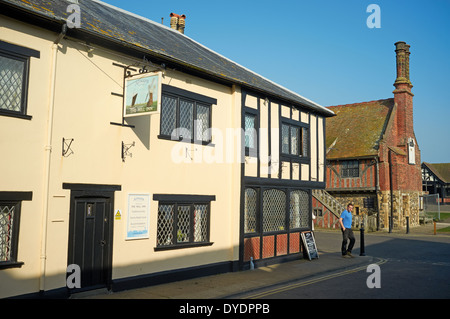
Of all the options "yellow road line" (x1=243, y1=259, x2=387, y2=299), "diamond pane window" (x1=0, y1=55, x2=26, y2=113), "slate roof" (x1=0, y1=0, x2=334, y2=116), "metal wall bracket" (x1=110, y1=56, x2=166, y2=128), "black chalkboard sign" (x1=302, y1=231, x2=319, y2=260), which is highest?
"slate roof" (x1=0, y1=0, x2=334, y2=116)

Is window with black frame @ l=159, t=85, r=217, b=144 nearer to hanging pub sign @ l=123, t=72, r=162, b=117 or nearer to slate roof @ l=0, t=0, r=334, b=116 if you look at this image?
slate roof @ l=0, t=0, r=334, b=116

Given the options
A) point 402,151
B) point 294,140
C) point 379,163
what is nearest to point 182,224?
point 294,140

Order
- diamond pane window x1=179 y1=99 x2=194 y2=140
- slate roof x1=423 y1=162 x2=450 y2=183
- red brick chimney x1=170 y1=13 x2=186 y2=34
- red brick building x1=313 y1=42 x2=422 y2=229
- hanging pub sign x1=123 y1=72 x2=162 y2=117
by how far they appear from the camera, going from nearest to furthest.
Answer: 1. hanging pub sign x1=123 y1=72 x2=162 y2=117
2. diamond pane window x1=179 y1=99 x2=194 y2=140
3. red brick chimney x1=170 y1=13 x2=186 y2=34
4. red brick building x1=313 y1=42 x2=422 y2=229
5. slate roof x1=423 y1=162 x2=450 y2=183

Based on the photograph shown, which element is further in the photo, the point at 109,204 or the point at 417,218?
the point at 417,218

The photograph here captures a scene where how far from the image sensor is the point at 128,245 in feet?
30.5

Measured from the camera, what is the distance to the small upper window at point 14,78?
7.42 m

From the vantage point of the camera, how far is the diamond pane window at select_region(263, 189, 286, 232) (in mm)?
13469

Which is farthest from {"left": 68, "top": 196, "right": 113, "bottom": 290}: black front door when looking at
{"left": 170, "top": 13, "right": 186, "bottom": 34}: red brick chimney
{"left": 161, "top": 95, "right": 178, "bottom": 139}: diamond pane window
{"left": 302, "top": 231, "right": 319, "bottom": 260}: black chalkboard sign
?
{"left": 170, "top": 13, "right": 186, "bottom": 34}: red brick chimney

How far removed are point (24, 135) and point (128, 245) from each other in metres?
3.32

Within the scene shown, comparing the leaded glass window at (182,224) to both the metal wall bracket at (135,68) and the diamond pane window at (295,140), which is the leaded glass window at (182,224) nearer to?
the metal wall bracket at (135,68)

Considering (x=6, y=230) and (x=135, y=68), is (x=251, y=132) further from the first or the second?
(x=6, y=230)

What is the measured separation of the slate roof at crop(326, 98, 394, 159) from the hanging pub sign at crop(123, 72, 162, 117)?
77.1ft

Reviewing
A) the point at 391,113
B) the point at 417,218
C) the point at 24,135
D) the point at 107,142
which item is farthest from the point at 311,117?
the point at 417,218

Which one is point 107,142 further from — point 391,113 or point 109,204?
point 391,113
